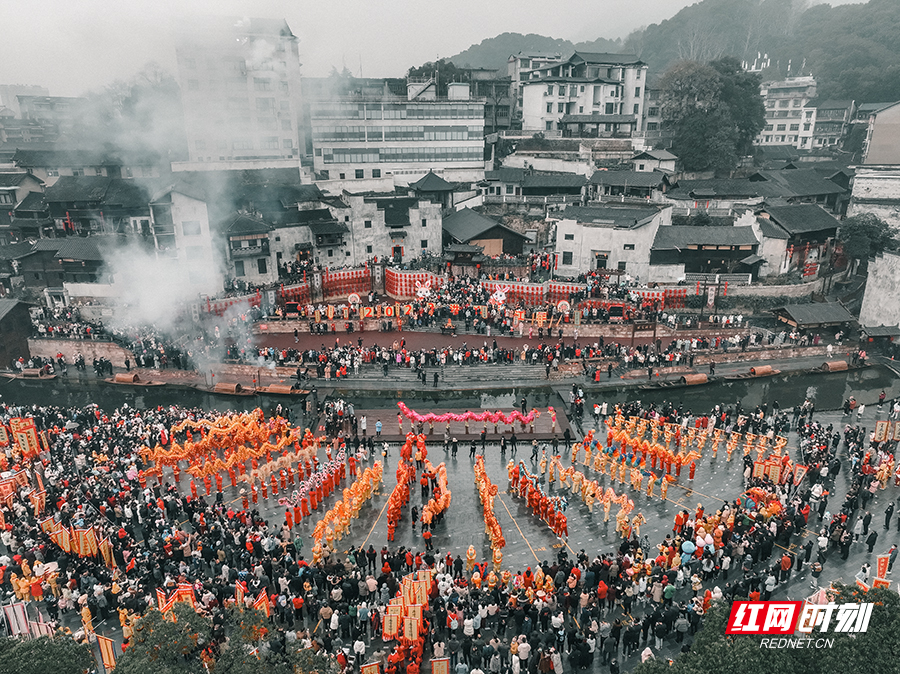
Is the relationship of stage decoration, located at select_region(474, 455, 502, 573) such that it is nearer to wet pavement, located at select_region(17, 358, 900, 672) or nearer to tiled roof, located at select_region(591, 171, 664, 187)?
wet pavement, located at select_region(17, 358, 900, 672)

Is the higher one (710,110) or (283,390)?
(710,110)

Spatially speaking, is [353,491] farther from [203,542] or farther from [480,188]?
[480,188]

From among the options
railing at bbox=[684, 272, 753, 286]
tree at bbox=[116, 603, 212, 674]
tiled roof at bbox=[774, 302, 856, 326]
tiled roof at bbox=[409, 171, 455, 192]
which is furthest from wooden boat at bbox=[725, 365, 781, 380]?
tree at bbox=[116, 603, 212, 674]

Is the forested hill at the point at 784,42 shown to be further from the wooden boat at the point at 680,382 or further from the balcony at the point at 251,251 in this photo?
the balcony at the point at 251,251

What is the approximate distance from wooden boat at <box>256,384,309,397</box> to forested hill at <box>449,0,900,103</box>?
84.1 m

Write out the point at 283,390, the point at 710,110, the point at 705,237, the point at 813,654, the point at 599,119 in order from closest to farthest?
the point at 813,654 < the point at 283,390 < the point at 705,237 < the point at 710,110 < the point at 599,119

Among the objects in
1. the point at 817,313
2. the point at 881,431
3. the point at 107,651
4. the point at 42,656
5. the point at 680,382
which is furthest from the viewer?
the point at 817,313

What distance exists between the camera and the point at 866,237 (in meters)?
49.8

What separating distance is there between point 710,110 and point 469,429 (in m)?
50.4

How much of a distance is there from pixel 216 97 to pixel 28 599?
47827 millimetres

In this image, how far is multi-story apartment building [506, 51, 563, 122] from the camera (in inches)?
2970

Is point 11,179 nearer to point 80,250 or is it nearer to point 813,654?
point 80,250

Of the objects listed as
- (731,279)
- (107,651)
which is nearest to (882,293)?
(731,279)

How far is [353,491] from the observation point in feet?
74.2
